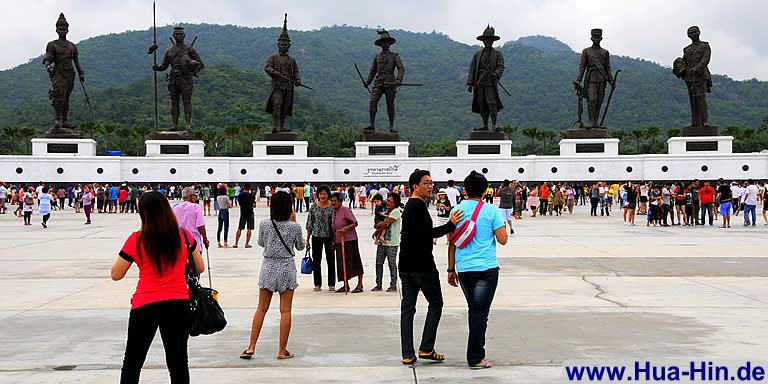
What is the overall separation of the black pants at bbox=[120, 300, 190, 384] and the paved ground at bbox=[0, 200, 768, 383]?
3.59 feet

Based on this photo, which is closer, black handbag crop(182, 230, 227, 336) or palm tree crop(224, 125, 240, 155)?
black handbag crop(182, 230, 227, 336)

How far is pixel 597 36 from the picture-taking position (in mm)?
43375

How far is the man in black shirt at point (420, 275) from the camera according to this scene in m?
7.48

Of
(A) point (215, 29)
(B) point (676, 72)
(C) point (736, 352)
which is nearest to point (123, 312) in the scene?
(C) point (736, 352)

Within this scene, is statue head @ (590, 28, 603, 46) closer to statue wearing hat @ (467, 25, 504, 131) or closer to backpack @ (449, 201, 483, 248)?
statue wearing hat @ (467, 25, 504, 131)

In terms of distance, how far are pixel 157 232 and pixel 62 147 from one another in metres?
41.7

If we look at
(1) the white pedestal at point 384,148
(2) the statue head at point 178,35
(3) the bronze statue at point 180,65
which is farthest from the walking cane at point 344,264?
(1) the white pedestal at point 384,148

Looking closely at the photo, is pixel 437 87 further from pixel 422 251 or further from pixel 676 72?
pixel 422 251

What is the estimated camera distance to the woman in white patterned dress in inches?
303

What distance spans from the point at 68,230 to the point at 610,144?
96.1 ft

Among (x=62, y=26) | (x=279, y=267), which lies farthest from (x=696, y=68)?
(x=279, y=267)

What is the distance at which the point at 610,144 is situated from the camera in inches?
1800

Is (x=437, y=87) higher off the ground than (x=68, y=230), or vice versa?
(x=437, y=87)

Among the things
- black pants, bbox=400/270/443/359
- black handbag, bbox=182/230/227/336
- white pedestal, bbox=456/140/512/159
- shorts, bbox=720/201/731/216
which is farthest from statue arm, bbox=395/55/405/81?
black handbag, bbox=182/230/227/336
